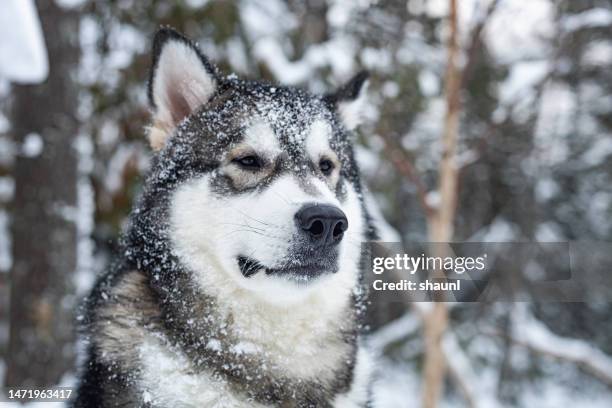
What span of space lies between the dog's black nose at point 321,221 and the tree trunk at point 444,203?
2320mm

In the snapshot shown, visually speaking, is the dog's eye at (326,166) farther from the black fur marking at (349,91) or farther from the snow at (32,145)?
the snow at (32,145)

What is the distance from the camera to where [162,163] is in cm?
258

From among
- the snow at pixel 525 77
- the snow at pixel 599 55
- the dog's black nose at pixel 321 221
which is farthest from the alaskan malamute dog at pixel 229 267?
the snow at pixel 599 55

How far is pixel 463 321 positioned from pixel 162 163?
736 cm

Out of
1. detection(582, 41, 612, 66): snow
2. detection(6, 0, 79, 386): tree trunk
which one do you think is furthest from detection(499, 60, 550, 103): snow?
detection(6, 0, 79, 386): tree trunk

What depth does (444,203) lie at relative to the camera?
4711 millimetres

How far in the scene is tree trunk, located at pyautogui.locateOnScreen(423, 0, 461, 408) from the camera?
4.53 metres

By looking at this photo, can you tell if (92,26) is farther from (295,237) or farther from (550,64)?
(295,237)

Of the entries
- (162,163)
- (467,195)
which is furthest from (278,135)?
(467,195)

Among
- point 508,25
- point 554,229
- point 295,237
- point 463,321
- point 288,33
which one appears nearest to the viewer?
point 295,237

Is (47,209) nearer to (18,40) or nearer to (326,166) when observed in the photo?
(18,40)

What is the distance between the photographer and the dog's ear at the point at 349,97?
3082 mm

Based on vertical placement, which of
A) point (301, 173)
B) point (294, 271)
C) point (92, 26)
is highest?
point (92, 26)

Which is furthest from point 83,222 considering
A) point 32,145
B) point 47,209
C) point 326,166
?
point 326,166
